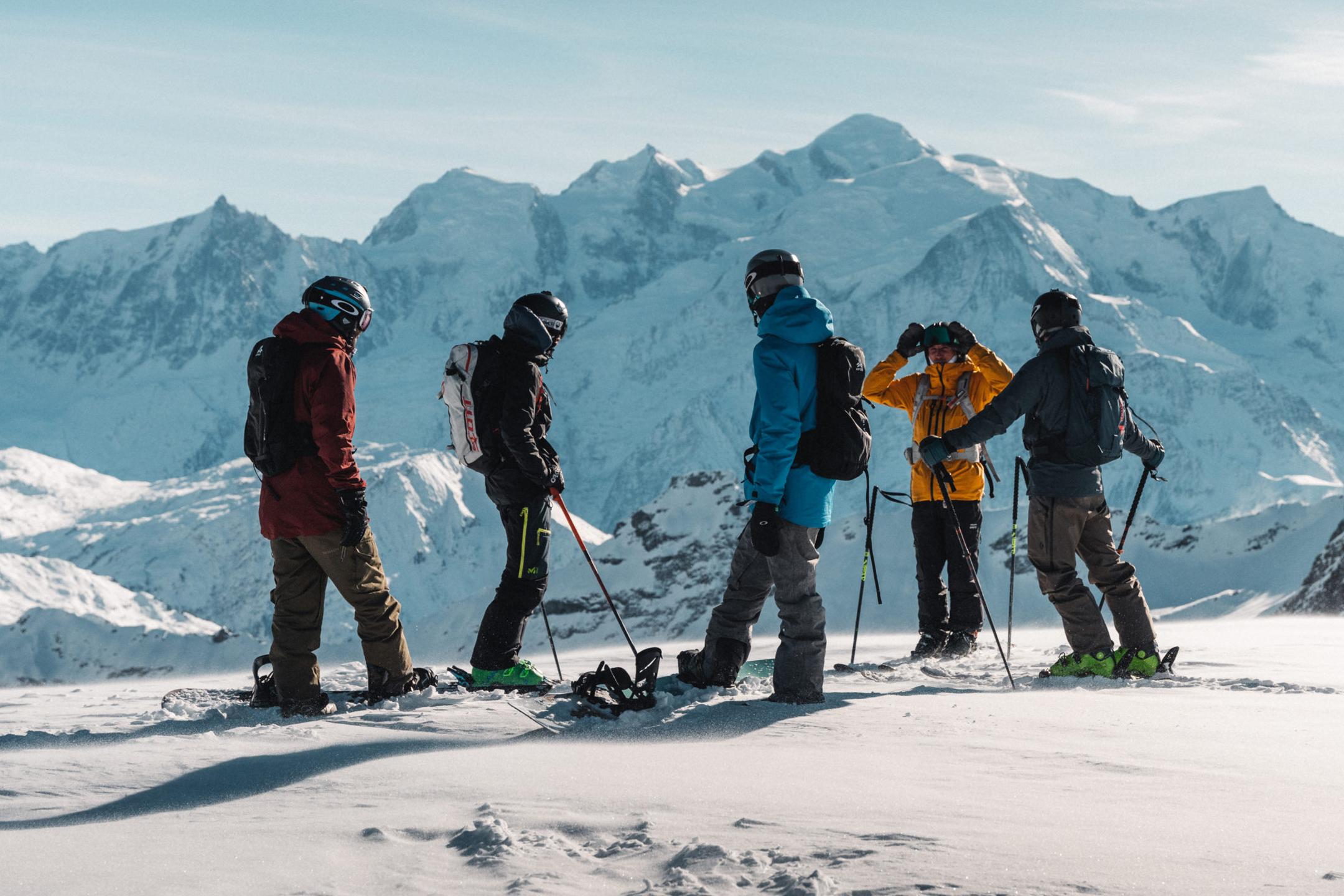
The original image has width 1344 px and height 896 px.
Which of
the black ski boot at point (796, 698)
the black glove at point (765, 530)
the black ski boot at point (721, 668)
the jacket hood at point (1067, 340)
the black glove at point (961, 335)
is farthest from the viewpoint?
the black glove at point (961, 335)

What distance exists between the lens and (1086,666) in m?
6.96

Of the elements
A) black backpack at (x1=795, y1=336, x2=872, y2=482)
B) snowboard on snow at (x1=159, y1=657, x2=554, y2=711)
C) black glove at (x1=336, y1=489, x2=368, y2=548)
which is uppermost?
black backpack at (x1=795, y1=336, x2=872, y2=482)

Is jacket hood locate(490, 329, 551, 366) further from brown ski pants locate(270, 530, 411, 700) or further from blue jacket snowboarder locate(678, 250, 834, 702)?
blue jacket snowboarder locate(678, 250, 834, 702)

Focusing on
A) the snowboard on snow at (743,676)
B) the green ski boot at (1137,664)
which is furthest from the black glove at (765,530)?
the green ski boot at (1137,664)

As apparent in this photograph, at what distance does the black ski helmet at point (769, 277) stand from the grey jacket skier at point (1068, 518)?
1478mm

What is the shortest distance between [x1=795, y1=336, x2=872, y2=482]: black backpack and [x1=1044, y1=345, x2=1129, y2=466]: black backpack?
1.81 m

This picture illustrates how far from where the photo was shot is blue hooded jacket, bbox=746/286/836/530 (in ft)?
17.6

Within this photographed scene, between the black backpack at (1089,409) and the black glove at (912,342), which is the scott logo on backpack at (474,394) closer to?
the black glove at (912,342)

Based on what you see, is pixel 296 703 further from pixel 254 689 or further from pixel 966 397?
pixel 966 397

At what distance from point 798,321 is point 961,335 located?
3.30 meters

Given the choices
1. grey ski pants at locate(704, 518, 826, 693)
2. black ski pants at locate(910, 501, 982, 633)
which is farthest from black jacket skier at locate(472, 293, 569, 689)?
black ski pants at locate(910, 501, 982, 633)

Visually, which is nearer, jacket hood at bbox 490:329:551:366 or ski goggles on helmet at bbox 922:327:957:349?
jacket hood at bbox 490:329:551:366

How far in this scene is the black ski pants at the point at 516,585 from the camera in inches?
270

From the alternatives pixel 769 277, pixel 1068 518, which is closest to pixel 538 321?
pixel 769 277
